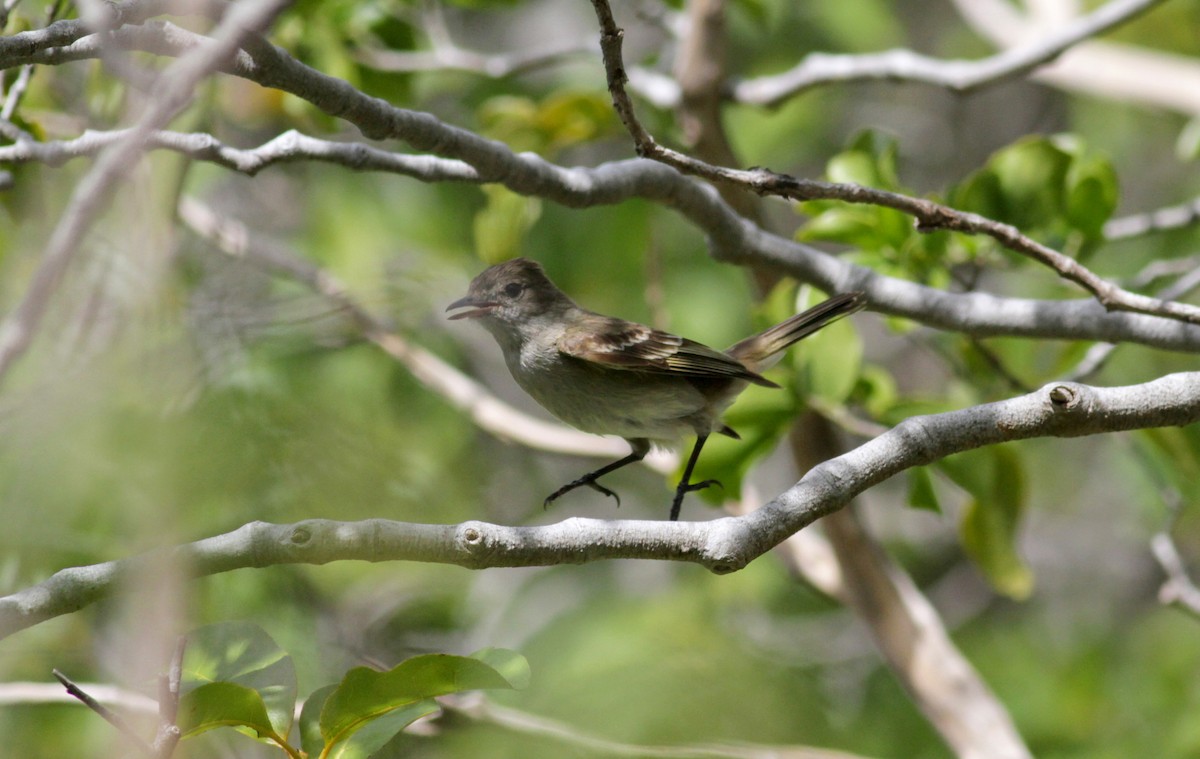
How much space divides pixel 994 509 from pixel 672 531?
201 centimetres

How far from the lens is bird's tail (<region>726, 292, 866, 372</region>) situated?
3.38 metres

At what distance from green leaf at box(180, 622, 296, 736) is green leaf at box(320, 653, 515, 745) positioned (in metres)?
Result: 0.11

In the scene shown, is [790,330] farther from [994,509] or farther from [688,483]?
[994,509]

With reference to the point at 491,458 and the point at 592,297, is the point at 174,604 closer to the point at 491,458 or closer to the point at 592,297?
the point at 491,458

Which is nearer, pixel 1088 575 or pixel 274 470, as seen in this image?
pixel 274 470

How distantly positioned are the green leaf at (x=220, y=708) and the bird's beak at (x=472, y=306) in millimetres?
2328

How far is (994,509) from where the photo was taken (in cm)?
377

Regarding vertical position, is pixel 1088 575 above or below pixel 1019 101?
below

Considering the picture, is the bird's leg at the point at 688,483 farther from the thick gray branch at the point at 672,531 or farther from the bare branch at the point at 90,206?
the bare branch at the point at 90,206

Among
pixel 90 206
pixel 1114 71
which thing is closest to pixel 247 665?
pixel 90 206

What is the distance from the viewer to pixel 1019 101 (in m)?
9.82

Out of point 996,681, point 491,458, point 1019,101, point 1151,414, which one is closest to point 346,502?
point 1151,414

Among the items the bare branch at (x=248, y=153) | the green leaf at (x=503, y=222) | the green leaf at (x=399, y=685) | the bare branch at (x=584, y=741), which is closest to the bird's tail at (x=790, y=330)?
the green leaf at (x=503, y=222)

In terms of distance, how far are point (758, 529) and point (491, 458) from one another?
13.1ft
